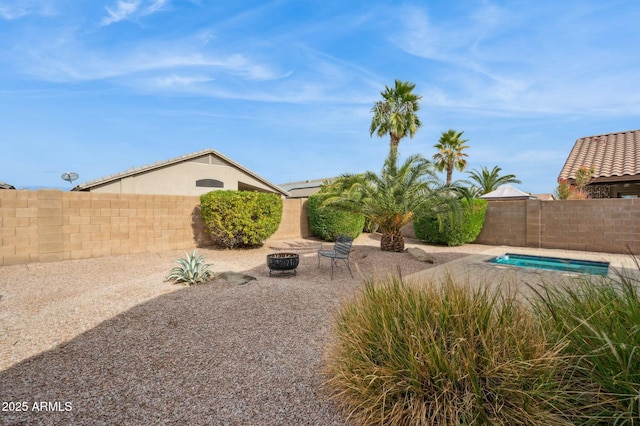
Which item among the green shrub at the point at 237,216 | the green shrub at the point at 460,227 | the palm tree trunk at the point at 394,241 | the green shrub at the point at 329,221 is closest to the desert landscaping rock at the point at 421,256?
the palm tree trunk at the point at 394,241

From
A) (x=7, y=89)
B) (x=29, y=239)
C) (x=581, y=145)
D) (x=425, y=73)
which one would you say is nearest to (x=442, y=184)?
(x=425, y=73)

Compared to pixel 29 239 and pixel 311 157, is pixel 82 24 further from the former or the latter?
pixel 311 157

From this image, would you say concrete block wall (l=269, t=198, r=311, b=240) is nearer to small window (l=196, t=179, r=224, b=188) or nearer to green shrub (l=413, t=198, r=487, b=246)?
green shrub (l=413, t=198, r=487, b=246)

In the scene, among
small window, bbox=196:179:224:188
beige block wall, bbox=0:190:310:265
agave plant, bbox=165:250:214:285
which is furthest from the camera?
small window, bbox=196:179:224:188

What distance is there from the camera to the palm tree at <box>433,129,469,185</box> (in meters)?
26.6

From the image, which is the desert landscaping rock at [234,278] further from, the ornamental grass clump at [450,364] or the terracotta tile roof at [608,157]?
the terracotta tile roof at [608,157]

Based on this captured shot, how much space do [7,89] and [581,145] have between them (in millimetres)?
23102

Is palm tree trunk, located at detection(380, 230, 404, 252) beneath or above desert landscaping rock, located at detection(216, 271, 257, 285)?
above

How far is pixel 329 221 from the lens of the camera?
14336 mm

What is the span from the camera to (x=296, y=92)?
1206 centimetres

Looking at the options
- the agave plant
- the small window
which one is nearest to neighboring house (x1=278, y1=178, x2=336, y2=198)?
the small window

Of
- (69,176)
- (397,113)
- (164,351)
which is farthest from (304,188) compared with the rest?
(164,351)

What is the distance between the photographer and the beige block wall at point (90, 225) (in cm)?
835

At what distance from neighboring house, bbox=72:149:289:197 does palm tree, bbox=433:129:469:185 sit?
1544cm
